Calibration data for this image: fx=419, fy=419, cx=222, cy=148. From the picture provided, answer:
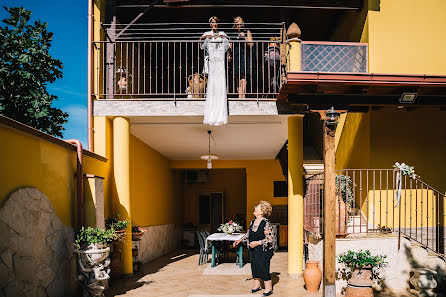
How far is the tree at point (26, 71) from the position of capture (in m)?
7.74

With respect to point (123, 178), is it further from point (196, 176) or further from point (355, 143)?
point (196, 176)

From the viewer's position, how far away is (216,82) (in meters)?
7.90

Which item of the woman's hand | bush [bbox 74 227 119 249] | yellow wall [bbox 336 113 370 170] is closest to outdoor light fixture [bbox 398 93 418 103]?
yellow wall [bbox 336 113 370 170]

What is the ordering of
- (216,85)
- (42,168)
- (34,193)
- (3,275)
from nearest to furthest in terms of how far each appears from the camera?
(3,275) < (34,193) < (42,168) < (216,85)

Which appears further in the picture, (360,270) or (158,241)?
(158,241)

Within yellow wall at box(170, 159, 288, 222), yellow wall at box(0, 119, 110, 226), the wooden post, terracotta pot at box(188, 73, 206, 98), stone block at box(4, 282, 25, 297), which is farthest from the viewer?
yellow wall at box(170, 159, 288, 222)

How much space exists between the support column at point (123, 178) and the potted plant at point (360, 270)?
3.88 m

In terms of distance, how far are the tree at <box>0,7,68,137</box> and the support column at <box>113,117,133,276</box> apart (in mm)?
1351

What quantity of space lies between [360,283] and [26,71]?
692 centimetres

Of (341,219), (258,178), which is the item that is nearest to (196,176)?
(258,178)

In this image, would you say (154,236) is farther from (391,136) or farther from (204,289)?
(391,136)

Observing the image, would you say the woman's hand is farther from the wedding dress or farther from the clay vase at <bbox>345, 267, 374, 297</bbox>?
the wedding dress

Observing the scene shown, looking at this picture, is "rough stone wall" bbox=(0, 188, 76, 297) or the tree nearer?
"rough stone wall" bbox=(0, 188, 76, 297)

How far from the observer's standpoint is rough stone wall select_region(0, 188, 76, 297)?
440cm
